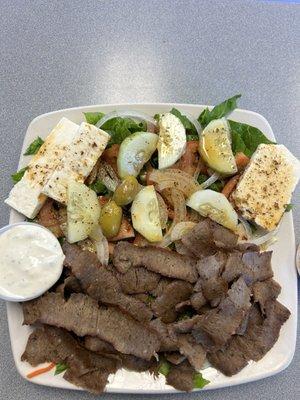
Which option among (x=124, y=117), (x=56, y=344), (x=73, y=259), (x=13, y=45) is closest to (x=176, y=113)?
(x=124, y=117)

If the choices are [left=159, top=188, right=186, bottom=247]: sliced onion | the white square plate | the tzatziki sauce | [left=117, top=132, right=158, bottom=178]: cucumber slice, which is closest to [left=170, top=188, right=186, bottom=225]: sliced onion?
[left=159, top=188, right=186, bottom=247]: sliced onion

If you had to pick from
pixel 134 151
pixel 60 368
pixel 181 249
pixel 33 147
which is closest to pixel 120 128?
pixel 134 151

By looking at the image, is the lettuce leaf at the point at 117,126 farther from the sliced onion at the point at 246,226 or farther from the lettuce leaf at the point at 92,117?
the sliced onion at the point at 246,226

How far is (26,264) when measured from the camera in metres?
2.14

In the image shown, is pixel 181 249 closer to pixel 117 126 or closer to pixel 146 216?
pixel 146 216

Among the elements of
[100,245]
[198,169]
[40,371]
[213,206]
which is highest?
[198,169]

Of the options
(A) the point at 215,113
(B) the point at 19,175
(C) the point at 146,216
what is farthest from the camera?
(A) the point at 215,113

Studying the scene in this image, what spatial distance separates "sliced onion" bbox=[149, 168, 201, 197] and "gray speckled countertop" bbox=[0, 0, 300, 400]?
27.4 inches

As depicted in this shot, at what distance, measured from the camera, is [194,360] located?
88.5 inches

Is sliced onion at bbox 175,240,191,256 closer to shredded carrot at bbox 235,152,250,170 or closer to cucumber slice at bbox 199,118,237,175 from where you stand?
cucumber slice at bbox 199,118,237,175

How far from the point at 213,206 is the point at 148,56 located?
1227mm

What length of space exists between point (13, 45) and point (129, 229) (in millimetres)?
1523

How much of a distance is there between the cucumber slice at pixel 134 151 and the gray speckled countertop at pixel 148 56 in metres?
0.58

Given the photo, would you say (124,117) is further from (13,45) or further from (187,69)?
(13,45)
